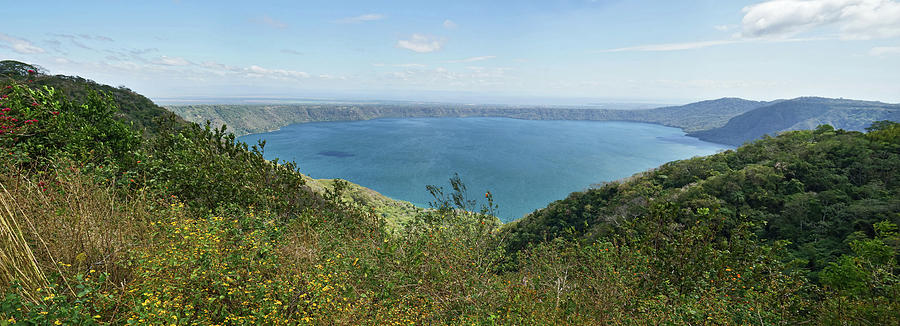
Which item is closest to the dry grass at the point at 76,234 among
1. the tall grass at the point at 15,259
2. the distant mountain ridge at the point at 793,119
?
the tall grass at the point at 15,259

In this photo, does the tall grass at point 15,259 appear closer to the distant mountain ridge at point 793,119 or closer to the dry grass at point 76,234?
the dry grass at point 76,234

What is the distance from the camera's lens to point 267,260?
455 centimetres

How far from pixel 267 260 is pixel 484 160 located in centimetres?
9758

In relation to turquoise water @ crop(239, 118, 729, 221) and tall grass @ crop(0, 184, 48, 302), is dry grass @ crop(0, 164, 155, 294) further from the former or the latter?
turquoise water @ crop(239, 118, 729, 221)

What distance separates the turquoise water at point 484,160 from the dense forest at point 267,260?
43338 mm

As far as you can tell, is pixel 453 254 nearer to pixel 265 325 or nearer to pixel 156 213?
pixel 265 325

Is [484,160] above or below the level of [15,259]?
below

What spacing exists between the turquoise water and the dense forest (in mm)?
43338

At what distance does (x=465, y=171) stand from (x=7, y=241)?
84681 mm

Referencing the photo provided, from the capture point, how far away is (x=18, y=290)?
2660mm

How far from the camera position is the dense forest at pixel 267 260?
360 centimetres

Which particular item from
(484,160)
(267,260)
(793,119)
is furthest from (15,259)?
(793,119)

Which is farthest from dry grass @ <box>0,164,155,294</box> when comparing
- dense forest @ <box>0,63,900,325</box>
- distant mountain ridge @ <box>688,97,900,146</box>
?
distant mountain ridge @ <box>688,97,900,146</box>

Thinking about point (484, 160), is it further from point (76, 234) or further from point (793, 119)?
point (793, 119)
